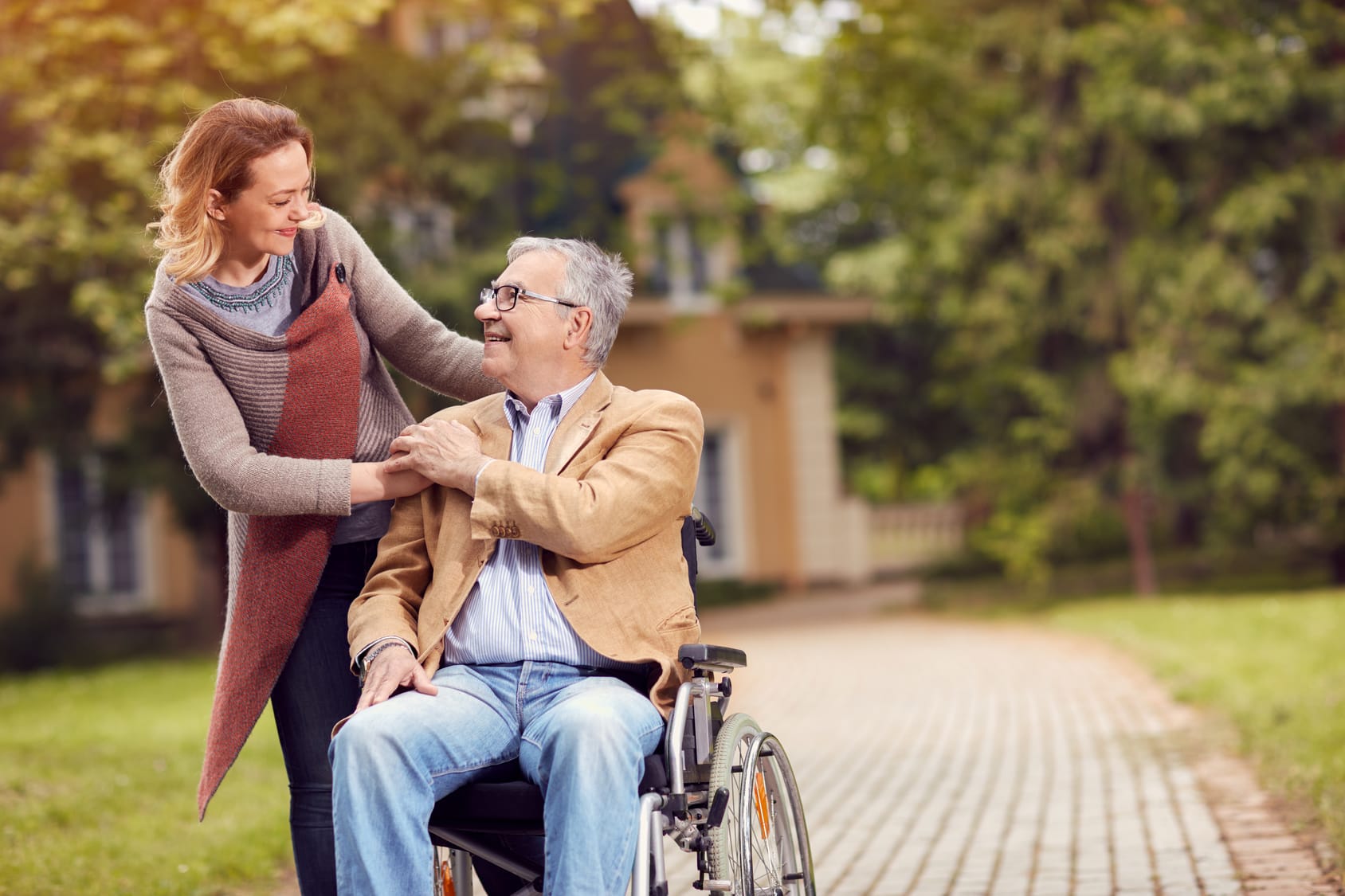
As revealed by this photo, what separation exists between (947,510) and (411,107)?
37.3ft

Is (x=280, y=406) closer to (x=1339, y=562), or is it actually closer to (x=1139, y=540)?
(x=1139, y=540)

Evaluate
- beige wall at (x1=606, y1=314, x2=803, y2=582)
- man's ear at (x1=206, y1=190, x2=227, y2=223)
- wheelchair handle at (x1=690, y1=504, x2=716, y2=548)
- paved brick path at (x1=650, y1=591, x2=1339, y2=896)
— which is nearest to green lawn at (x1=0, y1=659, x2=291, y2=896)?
paved brick path at (x1=650, y1=591, x2=1339, y2=896)

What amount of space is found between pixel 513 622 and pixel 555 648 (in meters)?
0.10

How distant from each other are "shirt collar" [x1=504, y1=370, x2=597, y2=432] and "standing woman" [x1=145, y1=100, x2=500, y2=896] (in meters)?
0.25

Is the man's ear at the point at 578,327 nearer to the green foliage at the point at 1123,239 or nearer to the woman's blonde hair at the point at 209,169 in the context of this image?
the woman's blonde hair at the point at 209,169

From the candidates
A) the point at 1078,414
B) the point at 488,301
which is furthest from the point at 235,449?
the point at 1078,414

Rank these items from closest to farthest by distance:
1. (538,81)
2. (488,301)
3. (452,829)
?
1. (452,829)
2. (488,301)
3. (538,81)

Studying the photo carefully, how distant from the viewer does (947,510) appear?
932 inches

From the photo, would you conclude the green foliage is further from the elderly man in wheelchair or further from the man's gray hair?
the elderly man in wheelchair

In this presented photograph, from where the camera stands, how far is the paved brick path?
495 centimetres

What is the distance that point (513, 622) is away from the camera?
313cm

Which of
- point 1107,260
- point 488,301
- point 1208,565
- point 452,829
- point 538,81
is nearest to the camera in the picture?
point 452,829

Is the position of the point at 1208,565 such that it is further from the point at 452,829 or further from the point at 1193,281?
the point at 452,829

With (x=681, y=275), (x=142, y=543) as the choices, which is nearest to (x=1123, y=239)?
(x=681, y=275)
